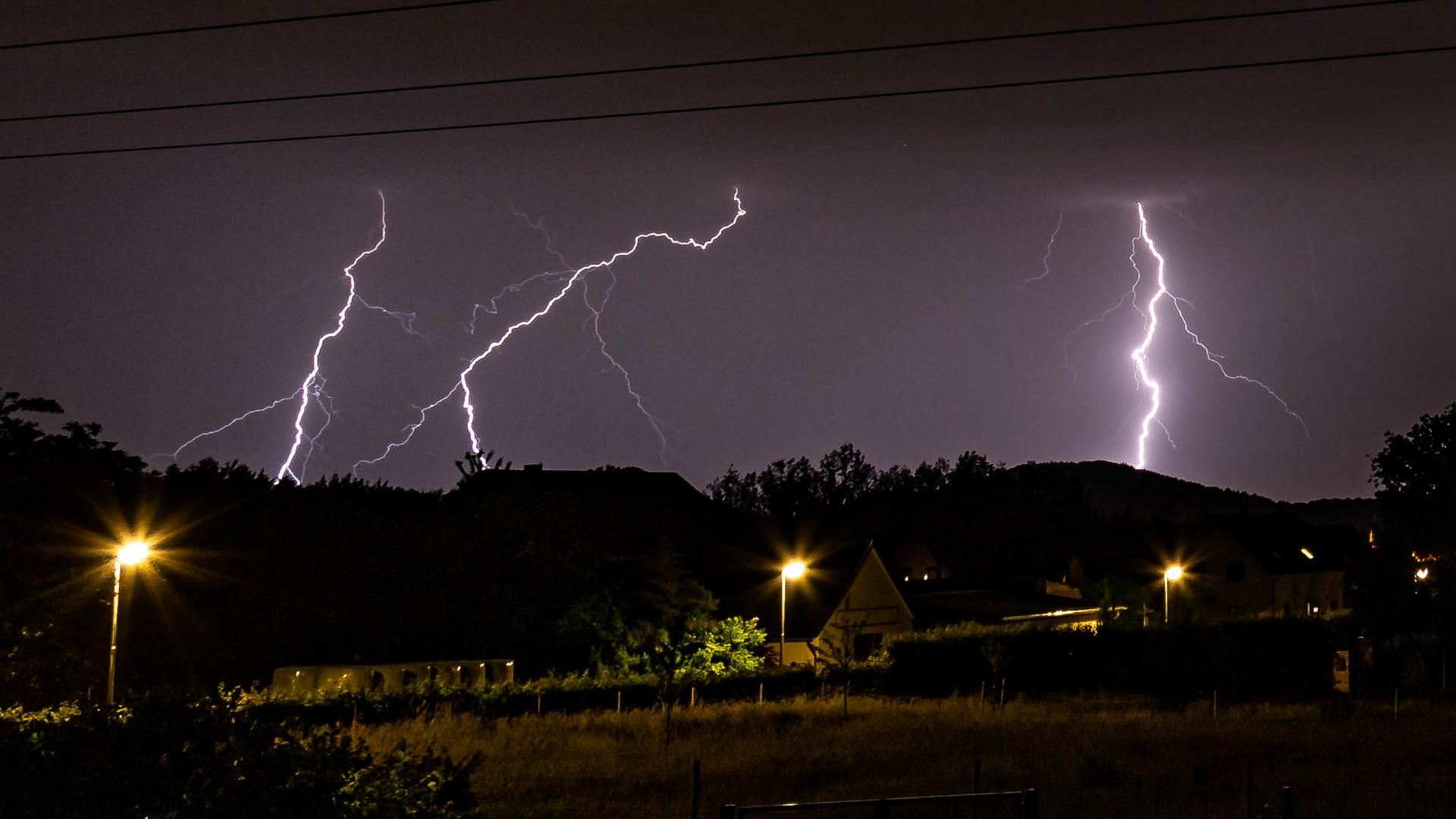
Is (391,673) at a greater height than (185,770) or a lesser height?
lesser

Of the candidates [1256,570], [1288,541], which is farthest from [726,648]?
[1288,541]

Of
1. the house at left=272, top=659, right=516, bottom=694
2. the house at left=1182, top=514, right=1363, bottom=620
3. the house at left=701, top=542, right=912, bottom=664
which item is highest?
the house at left=1182, top=514, right=1363, bottom=620

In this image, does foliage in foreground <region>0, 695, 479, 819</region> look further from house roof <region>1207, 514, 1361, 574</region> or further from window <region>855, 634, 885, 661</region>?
house roof <region>1207, 514, 1361, 574</region>

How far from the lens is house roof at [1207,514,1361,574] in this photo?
2751 inches

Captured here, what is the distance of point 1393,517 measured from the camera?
42031mm

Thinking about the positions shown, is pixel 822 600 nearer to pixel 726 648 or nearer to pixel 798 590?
pixel 798 590

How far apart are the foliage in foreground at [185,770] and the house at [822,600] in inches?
1257

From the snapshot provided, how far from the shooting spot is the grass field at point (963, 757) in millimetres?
16938

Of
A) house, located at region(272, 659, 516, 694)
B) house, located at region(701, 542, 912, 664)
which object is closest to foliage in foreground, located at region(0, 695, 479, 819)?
house, located at region(272, 659, 516, 694)

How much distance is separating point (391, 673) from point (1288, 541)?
57872 millimetres

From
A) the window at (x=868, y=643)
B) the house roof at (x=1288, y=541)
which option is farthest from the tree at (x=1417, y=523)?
the house roof at (x=1288, y=541)

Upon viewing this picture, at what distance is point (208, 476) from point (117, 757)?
130 feet

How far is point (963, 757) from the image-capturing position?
20.8m

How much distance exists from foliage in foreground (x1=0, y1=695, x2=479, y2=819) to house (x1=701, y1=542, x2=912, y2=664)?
105ft
